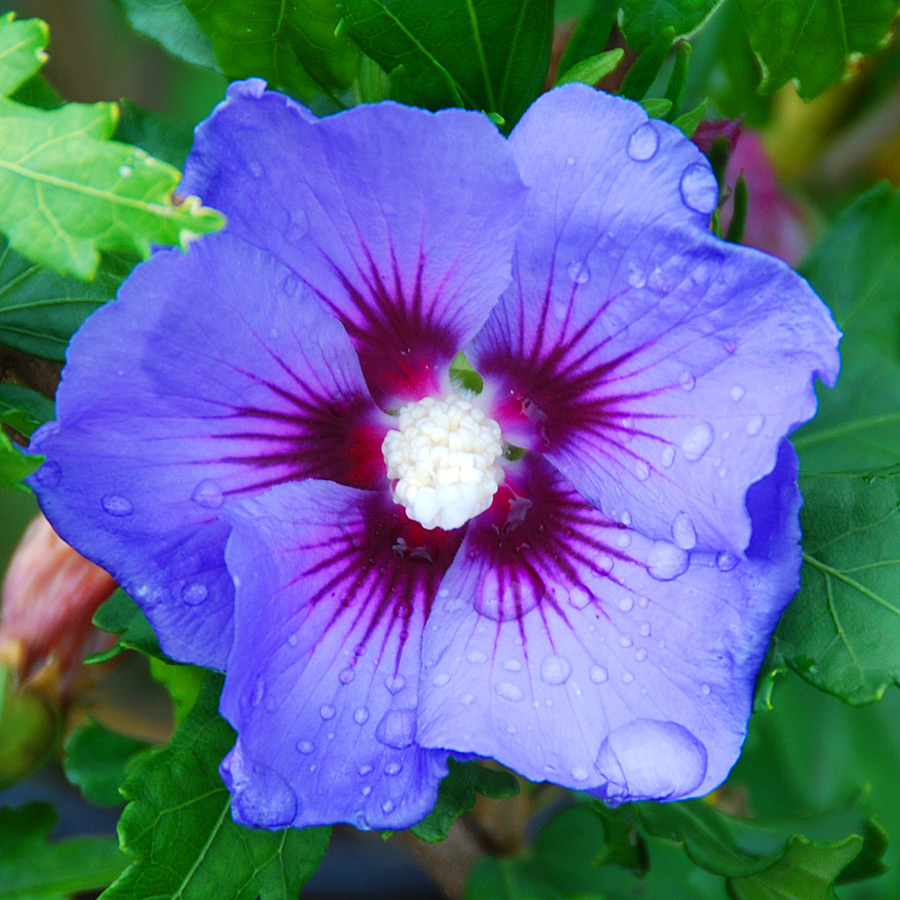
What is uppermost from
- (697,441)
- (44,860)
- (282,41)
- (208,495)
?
(282,41)

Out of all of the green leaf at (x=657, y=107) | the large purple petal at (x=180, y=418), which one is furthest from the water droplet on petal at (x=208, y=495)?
the green leaf at (x=657, y=107)

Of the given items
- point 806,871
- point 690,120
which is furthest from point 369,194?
point 806,871

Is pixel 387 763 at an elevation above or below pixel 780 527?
below

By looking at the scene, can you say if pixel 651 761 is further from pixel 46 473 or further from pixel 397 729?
pixel 46 473

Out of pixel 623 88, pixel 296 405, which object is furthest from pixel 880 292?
pixel 296 405

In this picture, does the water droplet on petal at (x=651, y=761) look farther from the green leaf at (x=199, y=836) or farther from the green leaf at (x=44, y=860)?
the green leaf at (x=44, y=860)

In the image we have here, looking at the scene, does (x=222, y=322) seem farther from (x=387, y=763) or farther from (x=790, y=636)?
(x=790, y=636)

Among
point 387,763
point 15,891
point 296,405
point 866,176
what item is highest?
point 296,405
